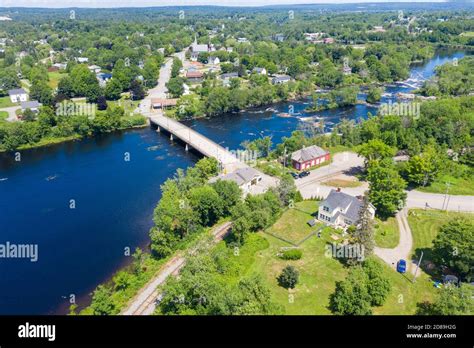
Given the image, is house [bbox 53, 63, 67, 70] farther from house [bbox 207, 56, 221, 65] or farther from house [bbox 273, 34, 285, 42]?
house [bbox 273, 34, 285, 42]

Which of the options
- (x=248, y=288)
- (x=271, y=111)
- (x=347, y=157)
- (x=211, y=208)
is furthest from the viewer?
(x=271, y=111)

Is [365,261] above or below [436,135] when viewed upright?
below

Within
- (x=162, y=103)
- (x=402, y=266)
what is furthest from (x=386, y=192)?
(x=162, y=103)

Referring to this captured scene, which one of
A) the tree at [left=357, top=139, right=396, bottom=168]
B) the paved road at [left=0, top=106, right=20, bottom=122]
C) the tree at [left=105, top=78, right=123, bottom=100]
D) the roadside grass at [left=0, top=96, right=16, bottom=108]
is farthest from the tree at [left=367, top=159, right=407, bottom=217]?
the roadside grass at [left=0, top=96, right=16, bottom=108]

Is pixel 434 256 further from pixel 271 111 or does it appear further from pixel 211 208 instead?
pixel 271 111

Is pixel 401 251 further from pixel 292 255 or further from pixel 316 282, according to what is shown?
pixel 292 255
